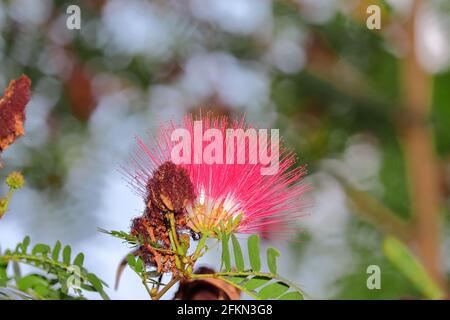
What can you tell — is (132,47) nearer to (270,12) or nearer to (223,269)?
(270,12)

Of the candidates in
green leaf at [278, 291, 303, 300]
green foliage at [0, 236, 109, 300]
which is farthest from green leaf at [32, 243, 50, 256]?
green leaf at [278, 291, 303, 300]

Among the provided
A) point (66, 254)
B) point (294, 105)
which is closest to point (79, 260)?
point (66, 254)

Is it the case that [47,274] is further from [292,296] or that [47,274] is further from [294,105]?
[294,105]

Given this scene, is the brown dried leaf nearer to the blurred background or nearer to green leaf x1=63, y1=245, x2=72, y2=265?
green leaf x1=63, y1=245, x2=72, y2=265

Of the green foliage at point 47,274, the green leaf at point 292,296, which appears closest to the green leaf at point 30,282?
the green foliage at point 47,274

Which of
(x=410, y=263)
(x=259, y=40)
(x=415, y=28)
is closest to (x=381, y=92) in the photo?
(x=415, y=28)

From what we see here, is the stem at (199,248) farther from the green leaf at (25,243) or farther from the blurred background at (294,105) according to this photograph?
the blurred background at (294,105)

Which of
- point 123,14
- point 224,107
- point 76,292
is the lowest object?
point 76,292

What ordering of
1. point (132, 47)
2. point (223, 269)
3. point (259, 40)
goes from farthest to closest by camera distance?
1. point (259, 40)
2. point (132, 47)
3. point (223, 269)
